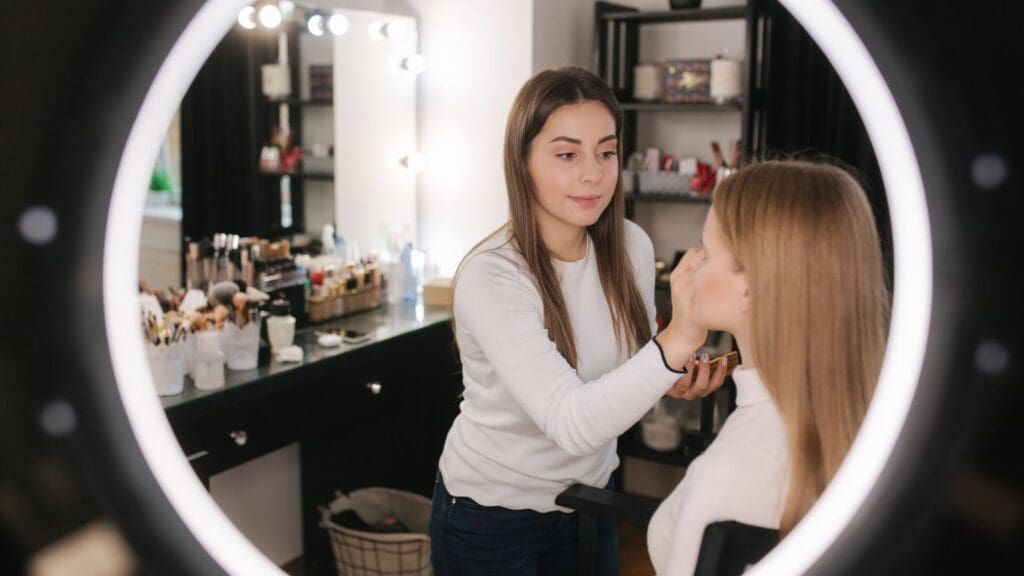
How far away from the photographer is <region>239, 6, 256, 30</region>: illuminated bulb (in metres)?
2.91

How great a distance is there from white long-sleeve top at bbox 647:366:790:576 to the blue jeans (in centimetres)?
41

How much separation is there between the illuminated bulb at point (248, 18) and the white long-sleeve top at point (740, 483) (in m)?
2.17

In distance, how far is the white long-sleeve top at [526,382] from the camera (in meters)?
1.36

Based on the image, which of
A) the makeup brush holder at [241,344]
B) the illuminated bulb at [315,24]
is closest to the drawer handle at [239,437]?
the makeup brush holder at [241,344]

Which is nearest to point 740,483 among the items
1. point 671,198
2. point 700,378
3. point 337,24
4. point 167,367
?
point 700,378

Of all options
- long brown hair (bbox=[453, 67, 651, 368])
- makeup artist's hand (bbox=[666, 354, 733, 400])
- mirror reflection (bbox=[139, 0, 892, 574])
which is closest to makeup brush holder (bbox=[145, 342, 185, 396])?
mirror reflection (bbox=[139, 0, 892, 574])

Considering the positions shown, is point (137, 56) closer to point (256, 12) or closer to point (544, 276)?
point (544, 276)

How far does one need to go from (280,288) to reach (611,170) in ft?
4.74

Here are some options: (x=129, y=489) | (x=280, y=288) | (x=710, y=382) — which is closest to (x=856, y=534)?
(x=710, y=382)

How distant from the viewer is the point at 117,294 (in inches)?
53.1

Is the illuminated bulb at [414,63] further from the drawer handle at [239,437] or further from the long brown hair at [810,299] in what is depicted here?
the long brown hair at [810,299]

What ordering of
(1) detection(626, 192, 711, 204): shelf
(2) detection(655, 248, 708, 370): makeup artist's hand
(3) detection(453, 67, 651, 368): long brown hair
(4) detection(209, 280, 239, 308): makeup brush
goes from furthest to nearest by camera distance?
(1) detection(626, 192, 711, 204): shelf, (4) detection(209, 280, 239, 308): makeup brush, (3) detection(453, 67, 651, 368): long brown hair, (2) detection(655, 248, 708, 370): makeup artist's hand

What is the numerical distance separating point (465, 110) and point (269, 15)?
2.31 ft

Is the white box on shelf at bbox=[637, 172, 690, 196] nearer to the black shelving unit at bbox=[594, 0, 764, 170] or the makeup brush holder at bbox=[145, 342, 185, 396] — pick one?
the black shelving unit at bbox=[594, 0, 764, 170]
